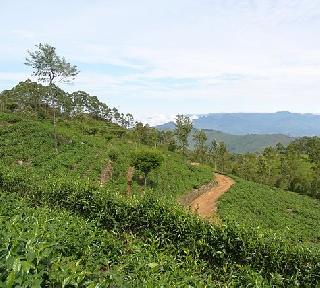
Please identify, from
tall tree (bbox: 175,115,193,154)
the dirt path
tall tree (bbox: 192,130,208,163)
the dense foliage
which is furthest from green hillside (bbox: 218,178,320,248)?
tall tree (bbox: 192,130,208,163)

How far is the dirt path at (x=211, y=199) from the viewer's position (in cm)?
2942

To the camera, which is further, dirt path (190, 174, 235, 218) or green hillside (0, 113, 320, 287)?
dirt path (190, 174, 235, 218)

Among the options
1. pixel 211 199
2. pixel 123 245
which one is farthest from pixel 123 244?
pixel 211 199

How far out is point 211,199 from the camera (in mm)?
34219

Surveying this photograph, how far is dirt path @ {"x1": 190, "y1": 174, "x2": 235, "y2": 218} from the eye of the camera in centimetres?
2942

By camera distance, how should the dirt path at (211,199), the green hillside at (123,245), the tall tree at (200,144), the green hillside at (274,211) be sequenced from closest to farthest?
the green hillside at (123,245)
the green hillside at (274,211)
the dirt path at (211,199)
the tall tree at (200,144)

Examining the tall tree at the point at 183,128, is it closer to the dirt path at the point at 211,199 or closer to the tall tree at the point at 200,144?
the tall tree at the point at 200,144

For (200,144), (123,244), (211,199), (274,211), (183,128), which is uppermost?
(183,128)

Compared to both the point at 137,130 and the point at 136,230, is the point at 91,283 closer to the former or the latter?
the point at 136,230

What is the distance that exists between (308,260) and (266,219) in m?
19.0

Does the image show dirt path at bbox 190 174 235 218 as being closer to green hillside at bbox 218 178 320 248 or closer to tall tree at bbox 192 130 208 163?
green hillside at bbox 218 178 320 248

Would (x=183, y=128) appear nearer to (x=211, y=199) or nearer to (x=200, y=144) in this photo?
(x=200, y=144)

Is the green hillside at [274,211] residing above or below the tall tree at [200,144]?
below

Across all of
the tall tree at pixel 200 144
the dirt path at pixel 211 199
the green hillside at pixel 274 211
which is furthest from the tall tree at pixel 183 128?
the green hillside at pixel 274 211
